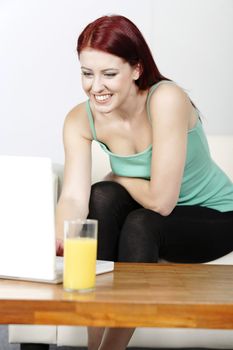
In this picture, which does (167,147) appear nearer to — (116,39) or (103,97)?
(103,97)

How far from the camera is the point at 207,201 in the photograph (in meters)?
2.64

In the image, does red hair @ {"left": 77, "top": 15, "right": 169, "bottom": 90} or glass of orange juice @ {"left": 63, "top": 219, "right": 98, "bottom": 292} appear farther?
red hair @ {"left": 77, "top": 15, "right": 169, "bottom": 90}

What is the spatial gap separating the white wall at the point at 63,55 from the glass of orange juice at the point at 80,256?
330cm

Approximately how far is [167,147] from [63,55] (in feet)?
8.84

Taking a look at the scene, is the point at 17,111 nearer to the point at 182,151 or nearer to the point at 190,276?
the point at 182,151

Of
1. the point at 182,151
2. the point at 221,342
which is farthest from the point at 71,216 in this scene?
the point at 221,342

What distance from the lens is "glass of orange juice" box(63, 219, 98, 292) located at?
159cm

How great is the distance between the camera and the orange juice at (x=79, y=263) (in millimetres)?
1596

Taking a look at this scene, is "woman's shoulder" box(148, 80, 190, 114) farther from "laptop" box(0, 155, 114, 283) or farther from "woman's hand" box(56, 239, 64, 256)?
"laptop" box(0, 155, 114, 283)

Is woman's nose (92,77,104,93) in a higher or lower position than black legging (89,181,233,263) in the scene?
higher

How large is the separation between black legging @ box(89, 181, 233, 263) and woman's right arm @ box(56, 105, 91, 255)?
0.12 feet

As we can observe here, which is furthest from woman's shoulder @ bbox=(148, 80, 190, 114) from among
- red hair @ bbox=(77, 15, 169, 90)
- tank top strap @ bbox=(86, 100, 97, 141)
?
tank top strap @ bbox=(86, 100, 97, 141)

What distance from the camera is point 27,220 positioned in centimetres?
167

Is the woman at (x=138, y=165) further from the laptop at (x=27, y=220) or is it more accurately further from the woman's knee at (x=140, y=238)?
the laptop at (x=27, y=220)
